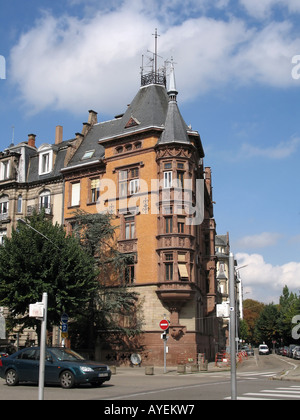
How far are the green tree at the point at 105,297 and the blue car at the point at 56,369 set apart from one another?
16.7m

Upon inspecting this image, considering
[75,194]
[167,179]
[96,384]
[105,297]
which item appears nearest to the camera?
[96,384]

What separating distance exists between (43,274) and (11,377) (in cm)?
1215

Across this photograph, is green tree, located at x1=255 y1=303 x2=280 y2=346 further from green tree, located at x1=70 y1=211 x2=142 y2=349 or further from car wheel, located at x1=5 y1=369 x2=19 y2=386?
car wheel, located at x1=5 y1=369 x2=19 y2=386

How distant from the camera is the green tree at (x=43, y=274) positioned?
103 ft

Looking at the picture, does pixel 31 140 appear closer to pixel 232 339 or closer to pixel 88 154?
pixel 88 154

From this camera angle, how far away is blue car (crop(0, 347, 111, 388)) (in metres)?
17.9

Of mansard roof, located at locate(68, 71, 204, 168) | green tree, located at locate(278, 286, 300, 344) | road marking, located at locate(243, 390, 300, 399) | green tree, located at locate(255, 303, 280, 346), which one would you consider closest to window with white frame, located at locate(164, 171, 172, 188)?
mansard roof, located at locate(68, 71, 204, 168)

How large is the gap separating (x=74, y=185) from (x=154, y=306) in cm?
1458

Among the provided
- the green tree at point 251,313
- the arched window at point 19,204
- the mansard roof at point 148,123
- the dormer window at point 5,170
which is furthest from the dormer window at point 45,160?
the green tree at point 251,313

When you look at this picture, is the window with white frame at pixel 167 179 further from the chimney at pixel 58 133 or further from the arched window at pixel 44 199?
the chimney at pixel 58 133

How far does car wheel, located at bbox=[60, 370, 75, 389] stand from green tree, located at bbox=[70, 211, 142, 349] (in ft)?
59.4

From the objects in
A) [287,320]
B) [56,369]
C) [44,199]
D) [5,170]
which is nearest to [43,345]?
[56,369]

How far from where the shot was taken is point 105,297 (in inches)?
1478
